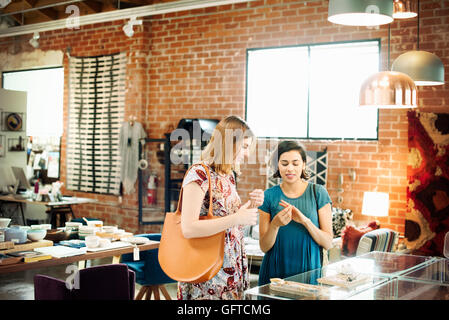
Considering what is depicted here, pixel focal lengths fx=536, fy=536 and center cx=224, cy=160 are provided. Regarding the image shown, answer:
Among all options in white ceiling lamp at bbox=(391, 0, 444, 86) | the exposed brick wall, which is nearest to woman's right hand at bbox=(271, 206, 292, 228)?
white ceiling lamp at bbox=(391, 0, 444, 86)

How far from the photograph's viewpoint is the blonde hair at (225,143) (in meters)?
2.52

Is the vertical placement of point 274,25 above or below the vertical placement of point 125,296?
above

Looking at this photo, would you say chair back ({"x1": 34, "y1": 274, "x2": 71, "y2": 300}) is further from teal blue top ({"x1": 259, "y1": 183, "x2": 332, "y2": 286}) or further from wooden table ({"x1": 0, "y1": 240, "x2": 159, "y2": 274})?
teal blue top ({"x1": 259, "y1": 183, "x2": 332, "y2": 286})

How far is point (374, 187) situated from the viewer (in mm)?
6352

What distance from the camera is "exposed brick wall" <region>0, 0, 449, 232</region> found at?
6180mm

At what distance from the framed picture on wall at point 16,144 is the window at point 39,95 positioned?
0.10 m

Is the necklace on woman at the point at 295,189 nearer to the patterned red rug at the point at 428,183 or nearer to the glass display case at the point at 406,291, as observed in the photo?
the glass display case at the point at 406,291

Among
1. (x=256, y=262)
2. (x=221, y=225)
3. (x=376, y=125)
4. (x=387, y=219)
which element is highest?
(x=376, y=125)

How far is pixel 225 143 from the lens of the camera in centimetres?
254

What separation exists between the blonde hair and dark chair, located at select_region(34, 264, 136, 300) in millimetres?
1470

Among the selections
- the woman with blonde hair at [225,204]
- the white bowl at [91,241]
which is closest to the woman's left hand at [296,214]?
the woman with blonde hair at [225,204]

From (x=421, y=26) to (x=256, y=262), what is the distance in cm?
329
